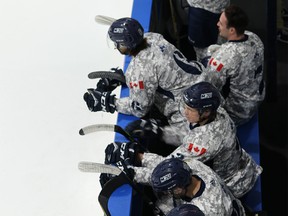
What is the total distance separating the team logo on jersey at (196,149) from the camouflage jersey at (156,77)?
407mm

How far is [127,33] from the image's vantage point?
8.16ft

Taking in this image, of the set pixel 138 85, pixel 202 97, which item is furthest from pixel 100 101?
pixel 202 97

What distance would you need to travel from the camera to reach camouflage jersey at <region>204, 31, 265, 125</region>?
272cm

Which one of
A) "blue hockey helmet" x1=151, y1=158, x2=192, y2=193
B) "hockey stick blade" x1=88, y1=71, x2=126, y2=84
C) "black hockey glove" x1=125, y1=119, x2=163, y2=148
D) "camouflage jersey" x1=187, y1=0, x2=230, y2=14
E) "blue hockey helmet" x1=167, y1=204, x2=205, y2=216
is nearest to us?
"blue hockey helmet" x1=167, y1=204, x2=205, y2=216

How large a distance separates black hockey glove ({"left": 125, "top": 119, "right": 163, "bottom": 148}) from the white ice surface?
0.87ft

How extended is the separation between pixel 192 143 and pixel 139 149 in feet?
0.87

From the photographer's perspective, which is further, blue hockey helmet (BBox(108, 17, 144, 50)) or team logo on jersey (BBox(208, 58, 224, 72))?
team logo on jersey (BBox(208, 58, 224, 72))

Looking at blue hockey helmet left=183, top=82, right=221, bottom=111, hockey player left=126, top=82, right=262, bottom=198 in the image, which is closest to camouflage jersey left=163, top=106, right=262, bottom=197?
hockey player left=126, top=82, right=262, bottom=198

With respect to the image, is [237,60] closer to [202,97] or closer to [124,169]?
[202,97]

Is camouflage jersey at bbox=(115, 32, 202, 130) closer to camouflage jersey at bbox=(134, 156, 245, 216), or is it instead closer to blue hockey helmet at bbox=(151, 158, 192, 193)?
camouflage jersey at bbox=(134, 156, 245, 216)

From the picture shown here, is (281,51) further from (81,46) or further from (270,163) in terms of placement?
(81,46)

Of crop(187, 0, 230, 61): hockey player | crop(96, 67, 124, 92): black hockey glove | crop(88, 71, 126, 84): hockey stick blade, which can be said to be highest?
crop(187, 0, 230, 61): hockey player

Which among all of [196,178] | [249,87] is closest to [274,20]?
[249,87]

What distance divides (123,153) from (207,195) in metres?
0.46
